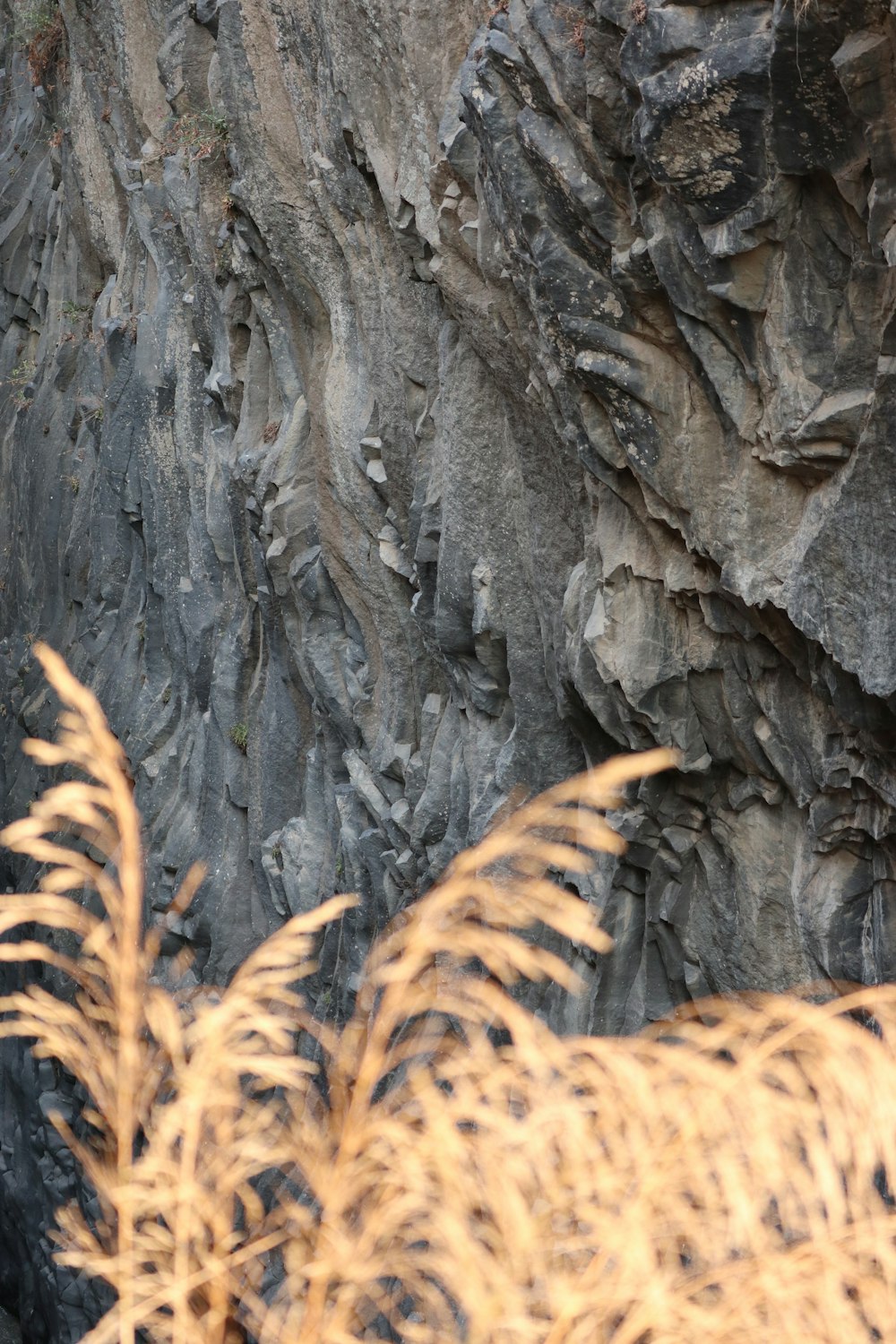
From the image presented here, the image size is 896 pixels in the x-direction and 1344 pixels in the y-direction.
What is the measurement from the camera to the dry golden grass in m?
2.75

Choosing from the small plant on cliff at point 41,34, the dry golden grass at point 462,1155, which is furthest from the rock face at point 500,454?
the dry golden grass at point 462,1155

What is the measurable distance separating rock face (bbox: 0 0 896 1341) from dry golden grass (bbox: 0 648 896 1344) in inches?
125

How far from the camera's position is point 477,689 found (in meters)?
10.1

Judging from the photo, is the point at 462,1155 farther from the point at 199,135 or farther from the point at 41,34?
the point at 41,34

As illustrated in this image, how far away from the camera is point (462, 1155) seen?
297 centimetres

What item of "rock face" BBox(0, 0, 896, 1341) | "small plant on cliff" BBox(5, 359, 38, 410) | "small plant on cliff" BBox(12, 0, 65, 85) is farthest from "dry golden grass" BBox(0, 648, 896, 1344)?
"small plant on cliff" BBox(5, 359, 38, 410)

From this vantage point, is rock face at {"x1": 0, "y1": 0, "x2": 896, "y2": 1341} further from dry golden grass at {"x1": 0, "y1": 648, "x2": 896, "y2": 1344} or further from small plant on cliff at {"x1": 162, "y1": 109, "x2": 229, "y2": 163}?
dry golden grass at {"x1": 0, "y1": 648, "x2": 896, "y2": 1344}

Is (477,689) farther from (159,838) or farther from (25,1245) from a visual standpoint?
(25,1245)

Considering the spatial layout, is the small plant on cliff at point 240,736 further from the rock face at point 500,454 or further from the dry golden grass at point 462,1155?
the dry golden grass at point 462,1155

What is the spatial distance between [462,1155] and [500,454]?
267 inches

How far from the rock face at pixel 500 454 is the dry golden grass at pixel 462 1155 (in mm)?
3164

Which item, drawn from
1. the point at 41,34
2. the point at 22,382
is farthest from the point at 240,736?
the point at 41,34

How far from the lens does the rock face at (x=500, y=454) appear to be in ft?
19.5

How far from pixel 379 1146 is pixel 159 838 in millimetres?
13581
